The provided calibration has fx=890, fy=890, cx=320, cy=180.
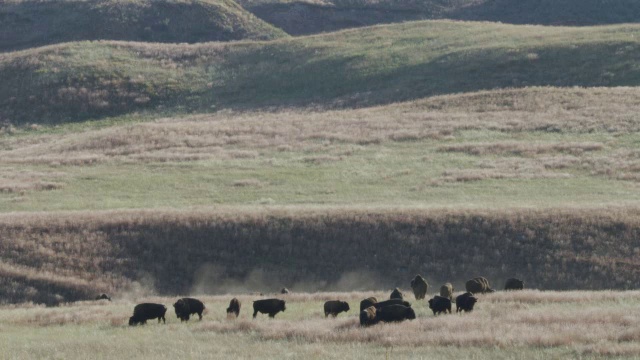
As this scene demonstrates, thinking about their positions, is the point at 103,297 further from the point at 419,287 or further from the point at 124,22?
the point at 124,22

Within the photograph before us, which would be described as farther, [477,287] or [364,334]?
[477,287]

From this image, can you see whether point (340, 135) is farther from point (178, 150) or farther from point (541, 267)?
point (541, 267)

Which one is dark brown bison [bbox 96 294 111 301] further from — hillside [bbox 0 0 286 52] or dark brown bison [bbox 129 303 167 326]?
hillside [bbox 0 0 286 52]

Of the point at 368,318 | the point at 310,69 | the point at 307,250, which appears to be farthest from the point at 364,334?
the point at 310,69

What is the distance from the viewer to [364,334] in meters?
19.8

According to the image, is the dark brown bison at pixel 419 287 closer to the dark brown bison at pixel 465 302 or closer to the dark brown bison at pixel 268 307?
the dark brown bison at pixel 465 302

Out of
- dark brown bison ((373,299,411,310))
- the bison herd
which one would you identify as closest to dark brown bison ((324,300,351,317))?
the bison herd

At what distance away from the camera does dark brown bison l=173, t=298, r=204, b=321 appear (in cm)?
2386

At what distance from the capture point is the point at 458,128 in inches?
2386

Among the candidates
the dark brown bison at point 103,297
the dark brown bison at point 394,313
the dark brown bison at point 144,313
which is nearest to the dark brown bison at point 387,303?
the dark brown bison at point 394,313

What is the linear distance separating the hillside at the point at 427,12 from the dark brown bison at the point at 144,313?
117568 millimetres

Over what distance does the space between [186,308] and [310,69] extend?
2686 inches

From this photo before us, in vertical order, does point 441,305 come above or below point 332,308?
above

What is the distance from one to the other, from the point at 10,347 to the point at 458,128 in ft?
146
